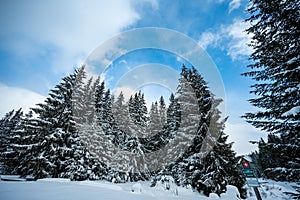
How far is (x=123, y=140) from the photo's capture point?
72.0 ft

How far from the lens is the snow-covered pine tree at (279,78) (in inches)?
247

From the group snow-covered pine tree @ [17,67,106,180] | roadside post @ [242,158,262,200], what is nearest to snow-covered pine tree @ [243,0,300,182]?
roadside post @ [242,158,262,200]

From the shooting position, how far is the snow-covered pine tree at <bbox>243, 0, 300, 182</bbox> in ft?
20.6

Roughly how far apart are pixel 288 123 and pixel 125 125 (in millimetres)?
18346

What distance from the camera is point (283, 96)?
661 centimetres

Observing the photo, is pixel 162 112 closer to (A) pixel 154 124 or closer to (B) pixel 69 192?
(A) pixel 154 124

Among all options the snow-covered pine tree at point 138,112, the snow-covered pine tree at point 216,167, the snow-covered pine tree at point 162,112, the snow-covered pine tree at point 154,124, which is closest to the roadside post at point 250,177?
the snow-covered pine tree at point 216,167

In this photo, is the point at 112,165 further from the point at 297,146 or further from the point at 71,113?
the point at 297,146

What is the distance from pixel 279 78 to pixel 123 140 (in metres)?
19.1

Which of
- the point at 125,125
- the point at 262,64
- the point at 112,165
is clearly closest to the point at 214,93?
the point at 262,64

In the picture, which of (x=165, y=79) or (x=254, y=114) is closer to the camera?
(x=254, y=114)

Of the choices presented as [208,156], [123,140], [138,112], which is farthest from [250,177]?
[138,112]

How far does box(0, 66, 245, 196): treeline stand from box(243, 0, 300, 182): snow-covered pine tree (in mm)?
5389

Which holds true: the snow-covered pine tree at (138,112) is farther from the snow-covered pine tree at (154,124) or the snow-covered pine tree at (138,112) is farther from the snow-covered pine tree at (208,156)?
the snow-covered pine tree at (208,156)
